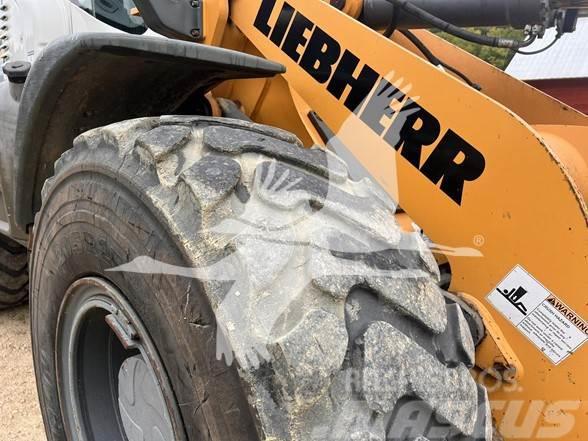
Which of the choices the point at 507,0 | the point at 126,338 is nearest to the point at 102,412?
the point at 126,338

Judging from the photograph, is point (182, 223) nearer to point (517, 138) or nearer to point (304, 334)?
point (304, 334)

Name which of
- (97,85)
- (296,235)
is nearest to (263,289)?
(296,235)

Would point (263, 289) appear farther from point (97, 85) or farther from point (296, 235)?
point (97, 85)

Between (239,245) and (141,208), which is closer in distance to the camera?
(239,245)

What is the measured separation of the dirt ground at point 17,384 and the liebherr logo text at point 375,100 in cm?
185

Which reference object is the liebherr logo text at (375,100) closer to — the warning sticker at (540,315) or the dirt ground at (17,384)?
the warning sticker at (540,315)

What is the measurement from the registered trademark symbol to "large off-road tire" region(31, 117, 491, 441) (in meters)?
0.24

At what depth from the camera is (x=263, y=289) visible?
3.63 feet

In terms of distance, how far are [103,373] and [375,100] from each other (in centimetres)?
109

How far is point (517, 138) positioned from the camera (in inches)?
56.7

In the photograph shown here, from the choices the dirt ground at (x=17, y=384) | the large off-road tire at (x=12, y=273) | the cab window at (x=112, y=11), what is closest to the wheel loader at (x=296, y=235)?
the dirt ground at (x=17, y=384)

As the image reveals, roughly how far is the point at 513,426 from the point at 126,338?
96cm

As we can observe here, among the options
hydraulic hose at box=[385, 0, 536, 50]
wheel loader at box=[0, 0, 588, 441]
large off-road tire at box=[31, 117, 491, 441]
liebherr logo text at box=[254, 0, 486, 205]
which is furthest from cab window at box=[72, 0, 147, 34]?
large off-road tire at box=[31, 117, 491, 441]

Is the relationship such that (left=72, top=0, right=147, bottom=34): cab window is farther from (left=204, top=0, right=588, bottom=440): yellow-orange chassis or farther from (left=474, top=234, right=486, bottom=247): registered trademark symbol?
(left=474, top=234, right=486, bottom=247): registered trademark symbol
